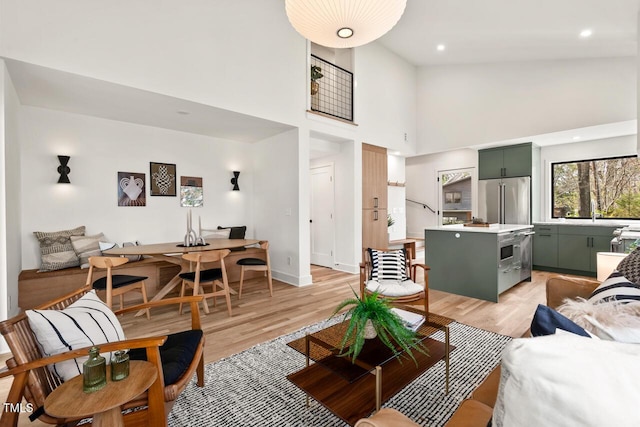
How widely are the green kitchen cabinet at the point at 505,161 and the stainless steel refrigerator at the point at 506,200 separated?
12 cm

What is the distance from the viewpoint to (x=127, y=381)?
114 cm

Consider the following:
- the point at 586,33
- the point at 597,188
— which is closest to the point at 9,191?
the point at 586,33

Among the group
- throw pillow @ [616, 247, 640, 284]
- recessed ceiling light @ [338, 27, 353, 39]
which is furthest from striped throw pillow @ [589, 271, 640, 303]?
recessed ceiling light @ [338, 27, 353, 39]

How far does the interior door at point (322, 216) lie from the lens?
5.77 meters

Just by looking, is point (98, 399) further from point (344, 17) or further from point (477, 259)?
point (477, 259)

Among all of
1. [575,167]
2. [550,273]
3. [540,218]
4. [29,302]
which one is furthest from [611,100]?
[29,302]

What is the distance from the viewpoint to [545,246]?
539 cm

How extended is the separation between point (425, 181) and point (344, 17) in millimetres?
6893

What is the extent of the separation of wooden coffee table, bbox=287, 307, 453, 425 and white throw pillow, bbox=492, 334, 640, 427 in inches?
30.2

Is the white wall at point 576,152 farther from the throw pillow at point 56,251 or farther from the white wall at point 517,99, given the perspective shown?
the throw pillow at point 56,251

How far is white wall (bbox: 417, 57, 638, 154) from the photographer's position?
4.29m

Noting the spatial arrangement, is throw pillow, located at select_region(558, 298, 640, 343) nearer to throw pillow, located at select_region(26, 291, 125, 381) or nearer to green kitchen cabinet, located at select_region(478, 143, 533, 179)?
throw pillow, located at select_region(26, 291, 125, 381)

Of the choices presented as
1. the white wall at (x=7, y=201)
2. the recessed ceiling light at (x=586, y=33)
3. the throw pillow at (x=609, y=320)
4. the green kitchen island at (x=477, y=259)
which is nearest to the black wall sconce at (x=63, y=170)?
the white wall at (x=7, y=201)

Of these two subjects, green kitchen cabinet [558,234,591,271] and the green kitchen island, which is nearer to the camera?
the green kitchen island
